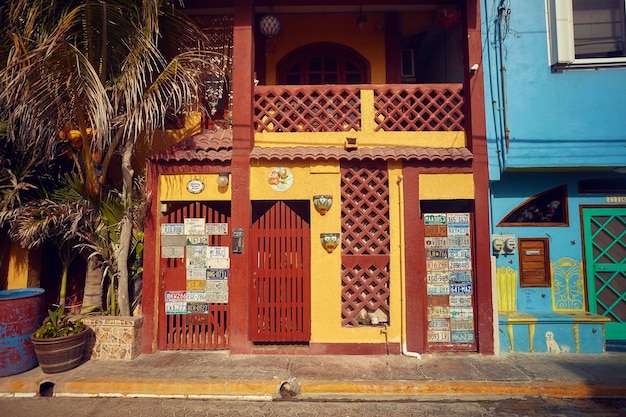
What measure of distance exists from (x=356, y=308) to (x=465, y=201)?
2.95 metres

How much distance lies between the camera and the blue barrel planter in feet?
16.7

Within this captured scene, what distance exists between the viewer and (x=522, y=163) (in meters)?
6.08

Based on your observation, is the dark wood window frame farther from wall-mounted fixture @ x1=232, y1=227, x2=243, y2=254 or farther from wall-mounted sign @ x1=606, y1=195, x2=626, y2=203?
wall-mounted fixture @ x1=232, y1=227, x2=243, y2=254

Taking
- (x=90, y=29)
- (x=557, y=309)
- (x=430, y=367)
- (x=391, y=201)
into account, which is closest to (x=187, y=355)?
(x=430, y=367)

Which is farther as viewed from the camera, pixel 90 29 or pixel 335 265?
pixel 335 265

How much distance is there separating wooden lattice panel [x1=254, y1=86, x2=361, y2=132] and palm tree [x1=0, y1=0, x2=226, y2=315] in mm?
1079

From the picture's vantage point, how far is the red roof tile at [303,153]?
19.7 feet

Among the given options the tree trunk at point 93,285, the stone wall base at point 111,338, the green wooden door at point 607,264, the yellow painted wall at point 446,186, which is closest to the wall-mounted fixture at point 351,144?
the yellow painted wall at point 446,186

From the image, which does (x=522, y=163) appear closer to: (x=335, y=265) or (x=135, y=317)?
(x=335, y=265)

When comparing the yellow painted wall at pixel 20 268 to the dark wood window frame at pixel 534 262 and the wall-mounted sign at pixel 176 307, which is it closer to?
the wall-mounted sign at pixel 176 307

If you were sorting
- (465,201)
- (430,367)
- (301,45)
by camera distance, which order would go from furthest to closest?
(301,45) < (465,201) < (430,367)

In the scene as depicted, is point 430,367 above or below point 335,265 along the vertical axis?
below

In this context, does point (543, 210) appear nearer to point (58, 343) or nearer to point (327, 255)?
point (327, 255)

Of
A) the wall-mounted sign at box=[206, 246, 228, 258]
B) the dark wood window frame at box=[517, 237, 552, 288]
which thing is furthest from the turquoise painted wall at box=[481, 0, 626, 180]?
the wall-mounted sign at box=[206, 246, 228, 258]
